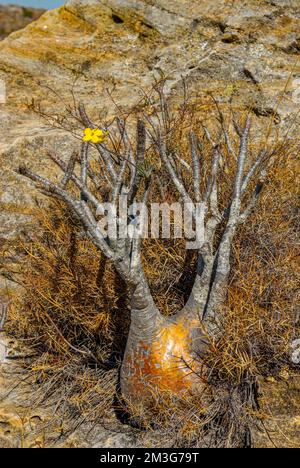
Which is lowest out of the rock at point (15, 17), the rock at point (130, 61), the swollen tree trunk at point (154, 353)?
the swollen tree trunk at point (154, 353)

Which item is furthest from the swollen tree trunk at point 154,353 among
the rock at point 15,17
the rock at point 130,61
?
the rock at point 15,17

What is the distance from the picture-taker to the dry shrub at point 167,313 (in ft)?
9.52

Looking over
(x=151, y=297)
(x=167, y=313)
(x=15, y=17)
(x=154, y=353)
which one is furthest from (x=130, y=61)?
(x=15, y=17)

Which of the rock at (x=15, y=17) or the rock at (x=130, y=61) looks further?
the rock at (x=15, y=17)

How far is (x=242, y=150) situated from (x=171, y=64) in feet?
6.23

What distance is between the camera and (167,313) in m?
3.37

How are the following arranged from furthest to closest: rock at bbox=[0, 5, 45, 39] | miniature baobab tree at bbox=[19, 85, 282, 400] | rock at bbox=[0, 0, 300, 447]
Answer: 1. rock at bbox=[0, 5, 45, 39]
2. rock at bbox=[0, 0, 300, 447]
3. miniature baobab tree at bbox=[19, 85, 282, 400]

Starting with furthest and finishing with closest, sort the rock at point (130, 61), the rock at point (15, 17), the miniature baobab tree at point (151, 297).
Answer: the rock at point (15, 17)
the rock at point (130, 61)
the miniature baobab tree at point (151, 297)

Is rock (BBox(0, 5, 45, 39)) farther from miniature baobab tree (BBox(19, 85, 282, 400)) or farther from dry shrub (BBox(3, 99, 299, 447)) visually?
miniature baobab tree (BBox(19, 85, 282, 400))

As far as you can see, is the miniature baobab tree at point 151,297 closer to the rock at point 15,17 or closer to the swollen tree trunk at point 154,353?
the swollen tree trunk at point 154,353

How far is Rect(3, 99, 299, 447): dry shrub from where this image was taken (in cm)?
290

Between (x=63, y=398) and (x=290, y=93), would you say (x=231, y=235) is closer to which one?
(x=63, y=398)

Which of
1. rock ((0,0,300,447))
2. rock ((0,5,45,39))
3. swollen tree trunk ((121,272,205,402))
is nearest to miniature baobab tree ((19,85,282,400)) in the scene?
swollen tree trunk ((121,272,205,402))
